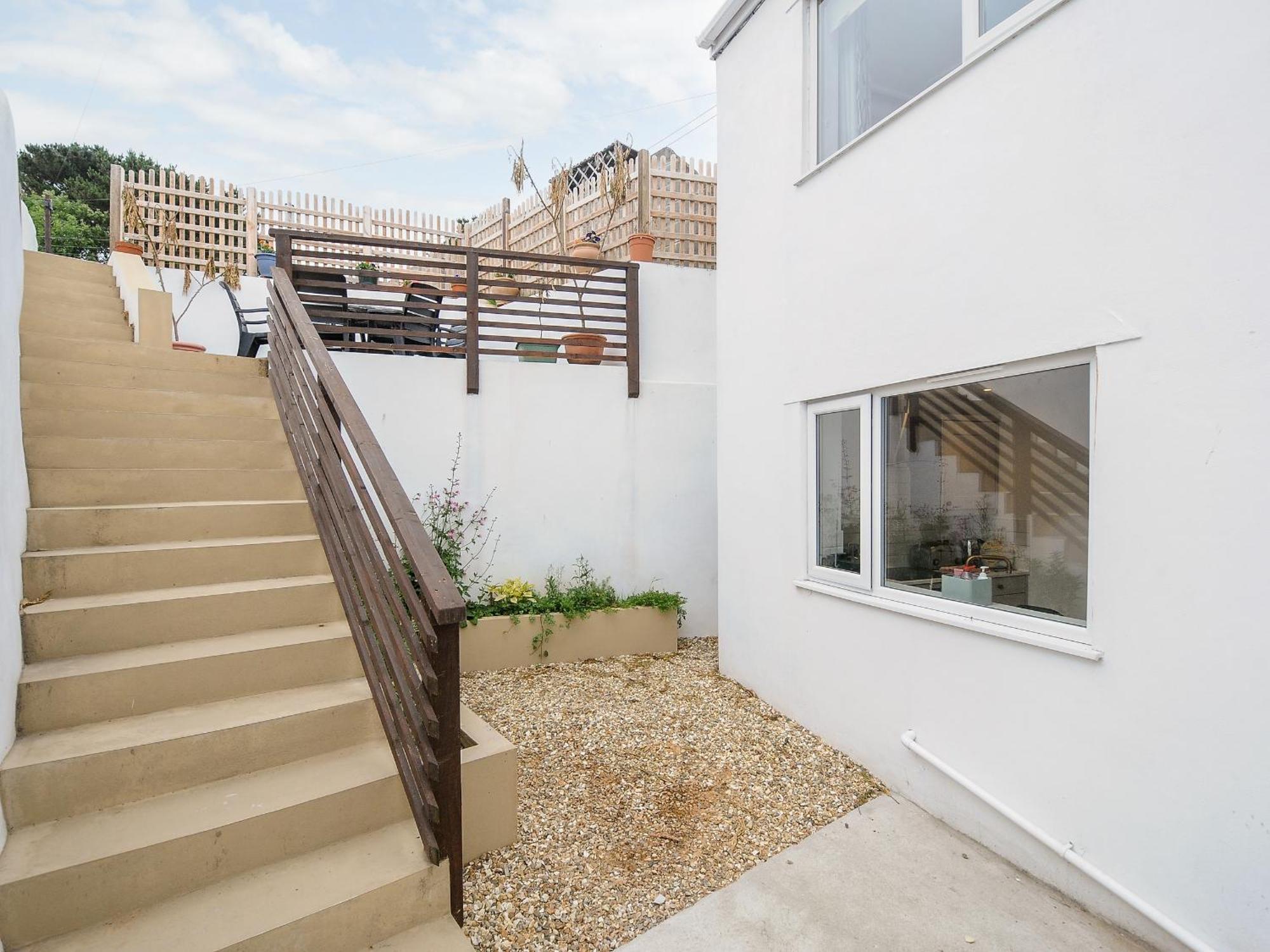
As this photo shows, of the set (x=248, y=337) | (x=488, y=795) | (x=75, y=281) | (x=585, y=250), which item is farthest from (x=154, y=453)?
(x=585, y=250)

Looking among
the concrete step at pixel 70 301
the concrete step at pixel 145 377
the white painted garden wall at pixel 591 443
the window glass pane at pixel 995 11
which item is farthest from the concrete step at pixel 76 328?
the window glass pane at pixel 995 11

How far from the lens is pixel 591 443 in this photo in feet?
20.2

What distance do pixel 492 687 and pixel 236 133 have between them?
12.4 meters

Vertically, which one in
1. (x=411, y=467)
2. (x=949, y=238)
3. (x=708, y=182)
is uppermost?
(x=708, y=182)

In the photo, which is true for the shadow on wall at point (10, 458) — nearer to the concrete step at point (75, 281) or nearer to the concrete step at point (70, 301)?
the concrete step at point (70, 301)

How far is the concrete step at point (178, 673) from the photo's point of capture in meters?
2.38

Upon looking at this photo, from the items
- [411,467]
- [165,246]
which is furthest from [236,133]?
[411,467]

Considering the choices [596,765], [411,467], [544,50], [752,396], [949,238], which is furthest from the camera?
[544,50]

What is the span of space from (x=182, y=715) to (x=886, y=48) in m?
4.76

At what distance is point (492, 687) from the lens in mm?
4828

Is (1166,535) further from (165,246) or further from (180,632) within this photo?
(165,246)

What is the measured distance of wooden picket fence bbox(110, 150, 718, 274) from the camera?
24.8ft

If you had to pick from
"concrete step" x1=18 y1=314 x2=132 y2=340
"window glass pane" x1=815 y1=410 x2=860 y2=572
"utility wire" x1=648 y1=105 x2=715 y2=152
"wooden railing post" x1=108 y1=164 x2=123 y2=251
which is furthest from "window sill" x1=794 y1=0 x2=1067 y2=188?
"wooden railing post" x1=108 y1=164 x2=123 y2=251

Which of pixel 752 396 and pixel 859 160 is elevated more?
pixel 859 160
